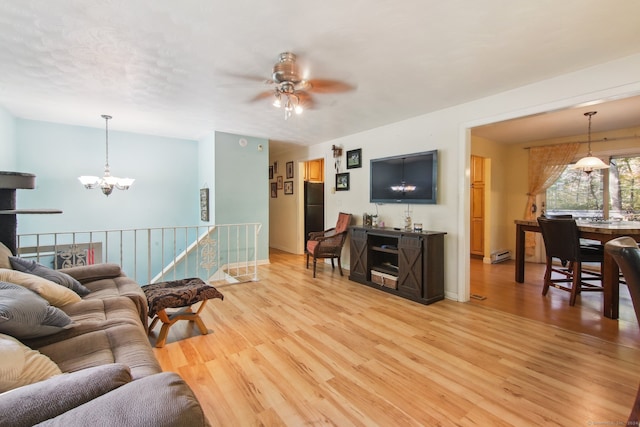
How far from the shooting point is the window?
4633mm

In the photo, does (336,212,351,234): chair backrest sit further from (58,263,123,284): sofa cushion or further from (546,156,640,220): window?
(546,156,640,220): window

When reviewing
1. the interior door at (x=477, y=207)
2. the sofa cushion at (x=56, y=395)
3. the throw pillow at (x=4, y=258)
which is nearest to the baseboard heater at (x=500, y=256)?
the interior door at (x=477, y=207)

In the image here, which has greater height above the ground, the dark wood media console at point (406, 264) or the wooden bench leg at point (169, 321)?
the dark wood media console at point (406, 264)

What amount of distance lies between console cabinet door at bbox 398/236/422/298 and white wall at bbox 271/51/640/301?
47 centimetres

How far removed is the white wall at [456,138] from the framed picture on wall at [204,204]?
97.2 inches

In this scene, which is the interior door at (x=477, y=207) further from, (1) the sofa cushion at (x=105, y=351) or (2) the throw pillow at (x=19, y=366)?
(2) the throw pillow at (x=19, y=366)

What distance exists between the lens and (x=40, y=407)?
74cm

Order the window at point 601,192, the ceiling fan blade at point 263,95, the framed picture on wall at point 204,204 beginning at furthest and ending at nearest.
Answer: the framed picture on wall at point 204,204, the window at point 601,192, the ceiling fan blade at point 263,95

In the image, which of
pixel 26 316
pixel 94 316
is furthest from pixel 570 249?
pixel 26 316

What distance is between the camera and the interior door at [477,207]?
18.7ft

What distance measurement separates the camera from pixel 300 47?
6.97 ft

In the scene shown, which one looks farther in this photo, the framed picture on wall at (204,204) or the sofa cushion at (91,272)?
the framed picture on wall at (204,204)

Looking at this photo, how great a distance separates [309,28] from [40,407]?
218 centimetres

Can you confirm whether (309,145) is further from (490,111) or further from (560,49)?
(560,49)
